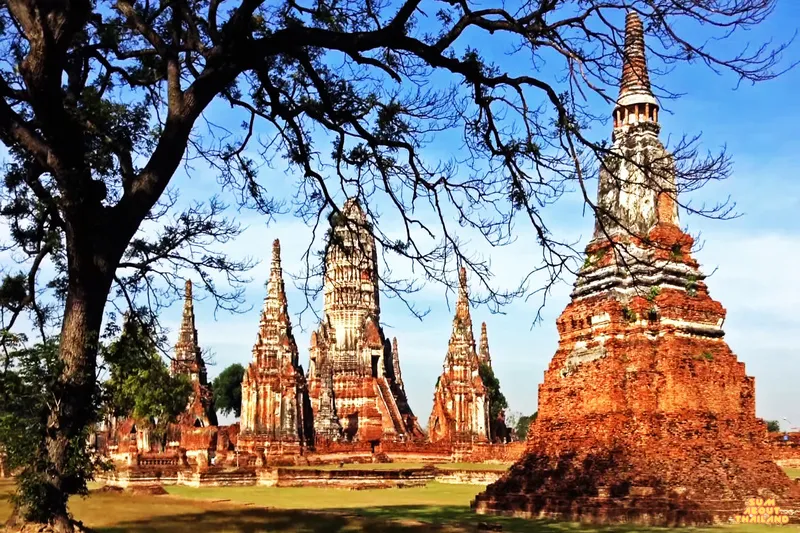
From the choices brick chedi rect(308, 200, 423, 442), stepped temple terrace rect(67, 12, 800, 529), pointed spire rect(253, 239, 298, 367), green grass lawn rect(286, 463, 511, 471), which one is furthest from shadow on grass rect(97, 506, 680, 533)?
brick chedi rect(308, 200, 423, 442)

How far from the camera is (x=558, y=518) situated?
55.4 feet

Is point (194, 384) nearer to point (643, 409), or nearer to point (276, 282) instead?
point (276, 282)

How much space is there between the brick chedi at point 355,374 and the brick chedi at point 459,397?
2.81 m

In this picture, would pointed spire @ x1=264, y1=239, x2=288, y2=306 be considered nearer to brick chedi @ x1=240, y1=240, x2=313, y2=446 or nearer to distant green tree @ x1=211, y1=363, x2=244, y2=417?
brick chedi @ x1=240, y1=240, x2=313, y2=446

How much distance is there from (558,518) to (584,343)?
171 inches

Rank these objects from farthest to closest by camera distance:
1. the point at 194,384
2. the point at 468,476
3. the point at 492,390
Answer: the point at 492,390 < the point at 194,384 < the point at 468,476

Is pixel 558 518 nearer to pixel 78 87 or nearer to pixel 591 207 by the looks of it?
pixel 591 207

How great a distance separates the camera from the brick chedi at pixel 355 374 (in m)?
51.7
